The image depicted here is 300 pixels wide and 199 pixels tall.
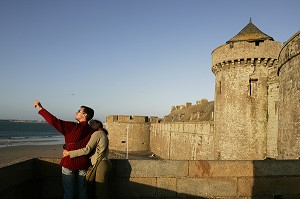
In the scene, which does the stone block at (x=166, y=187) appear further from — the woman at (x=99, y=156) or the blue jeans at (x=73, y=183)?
the blue jeans at (x=73, y=183)

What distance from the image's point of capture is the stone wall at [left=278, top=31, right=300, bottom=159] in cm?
870

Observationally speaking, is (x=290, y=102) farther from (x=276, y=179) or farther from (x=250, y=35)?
(x=250, y=35)

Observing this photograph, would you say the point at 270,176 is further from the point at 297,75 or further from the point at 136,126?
the point at 136,126

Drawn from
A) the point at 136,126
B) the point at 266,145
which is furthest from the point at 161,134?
the point at 266,145

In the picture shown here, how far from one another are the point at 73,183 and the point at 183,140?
76.8ft

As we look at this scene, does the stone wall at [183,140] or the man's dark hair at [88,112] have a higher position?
the man's dark hair at [88,112]

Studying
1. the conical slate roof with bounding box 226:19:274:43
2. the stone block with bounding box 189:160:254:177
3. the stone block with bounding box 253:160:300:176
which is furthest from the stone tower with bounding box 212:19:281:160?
the stone block with bounding box 189:160:254:177

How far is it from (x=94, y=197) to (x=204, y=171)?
2.02 meters

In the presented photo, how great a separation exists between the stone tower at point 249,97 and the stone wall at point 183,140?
12.4ft

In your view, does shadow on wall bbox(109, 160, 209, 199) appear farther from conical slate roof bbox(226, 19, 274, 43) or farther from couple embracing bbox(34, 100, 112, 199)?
conical slate roof bbox(226, 19, 274, 43)

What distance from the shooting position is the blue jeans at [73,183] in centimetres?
403

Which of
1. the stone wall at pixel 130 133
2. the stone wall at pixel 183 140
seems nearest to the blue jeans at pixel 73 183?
the stone wall at pixel 183 140

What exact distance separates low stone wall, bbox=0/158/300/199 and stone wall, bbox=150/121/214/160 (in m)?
14.3

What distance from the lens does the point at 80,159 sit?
4051mm
